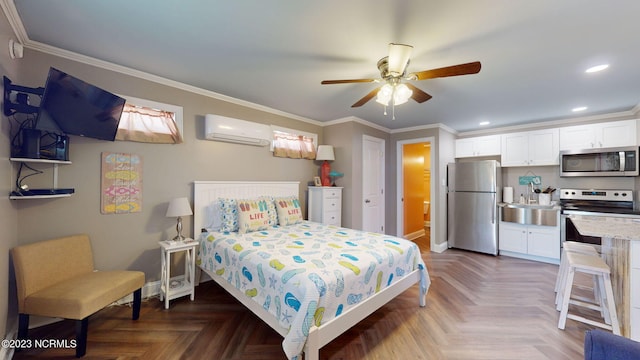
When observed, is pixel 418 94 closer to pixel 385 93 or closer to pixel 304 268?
pixel 385 93

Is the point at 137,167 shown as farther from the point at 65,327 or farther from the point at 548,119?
the point at 548,119

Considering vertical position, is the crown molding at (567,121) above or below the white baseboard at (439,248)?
above

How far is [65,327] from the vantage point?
6.98 feet

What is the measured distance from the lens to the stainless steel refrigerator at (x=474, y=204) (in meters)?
4.26

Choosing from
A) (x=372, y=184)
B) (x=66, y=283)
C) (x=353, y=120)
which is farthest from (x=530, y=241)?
(x=66, y=283)

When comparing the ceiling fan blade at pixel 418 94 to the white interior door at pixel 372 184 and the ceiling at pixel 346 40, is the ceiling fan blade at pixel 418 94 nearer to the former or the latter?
the ceiling at pixel 346 40

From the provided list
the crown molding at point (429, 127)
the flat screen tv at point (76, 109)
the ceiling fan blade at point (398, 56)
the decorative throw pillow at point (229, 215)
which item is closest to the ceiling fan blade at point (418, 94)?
the ceiling fan blade at point (398, 56)

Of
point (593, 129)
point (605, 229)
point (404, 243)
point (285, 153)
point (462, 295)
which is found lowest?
point (462, 295)

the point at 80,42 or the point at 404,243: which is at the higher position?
the point at 80,42

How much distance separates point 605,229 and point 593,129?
2897 millimetres

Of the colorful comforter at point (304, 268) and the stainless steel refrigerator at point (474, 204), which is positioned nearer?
the colorful comforter at point (304, 268)

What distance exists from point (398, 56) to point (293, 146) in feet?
8.31

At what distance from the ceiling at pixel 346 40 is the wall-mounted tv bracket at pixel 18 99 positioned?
46 centimetres

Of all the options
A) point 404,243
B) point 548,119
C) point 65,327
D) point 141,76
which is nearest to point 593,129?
point 548,119
